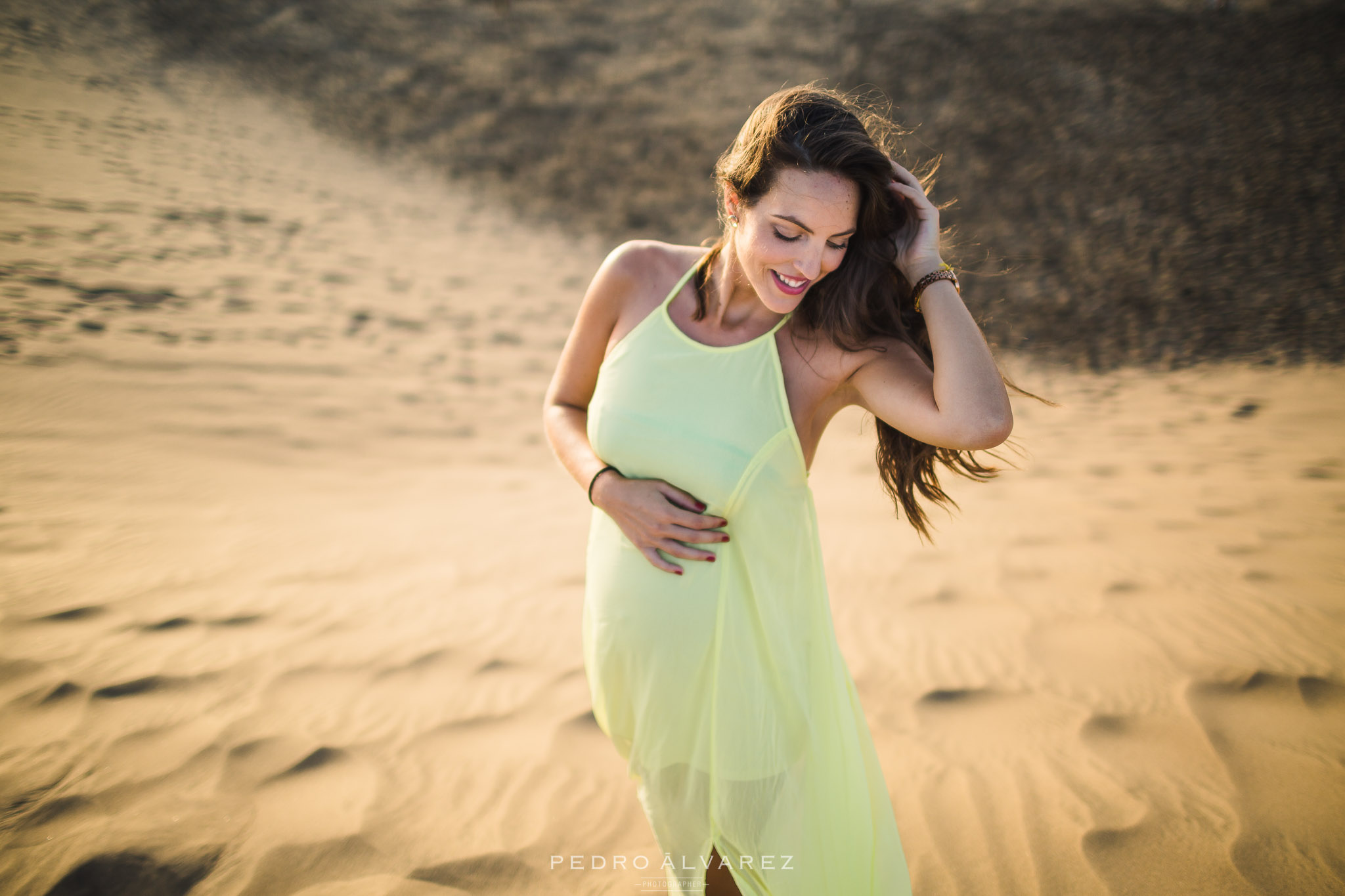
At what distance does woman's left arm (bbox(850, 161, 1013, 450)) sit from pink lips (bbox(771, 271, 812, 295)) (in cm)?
24

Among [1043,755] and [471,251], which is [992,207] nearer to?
[471,251]

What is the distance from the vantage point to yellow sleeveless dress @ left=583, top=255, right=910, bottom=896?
163 cm

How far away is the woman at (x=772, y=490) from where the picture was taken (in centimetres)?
161

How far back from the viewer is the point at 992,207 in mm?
11344

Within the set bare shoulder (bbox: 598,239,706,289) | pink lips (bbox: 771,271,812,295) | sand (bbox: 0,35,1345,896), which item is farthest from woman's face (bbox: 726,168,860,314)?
sand (bbox: 0,35,1345,896)

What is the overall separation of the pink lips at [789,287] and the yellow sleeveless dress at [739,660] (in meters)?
0.12

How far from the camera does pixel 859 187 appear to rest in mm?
1624

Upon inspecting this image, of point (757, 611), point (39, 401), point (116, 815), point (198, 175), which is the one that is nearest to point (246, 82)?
point (198, 175)

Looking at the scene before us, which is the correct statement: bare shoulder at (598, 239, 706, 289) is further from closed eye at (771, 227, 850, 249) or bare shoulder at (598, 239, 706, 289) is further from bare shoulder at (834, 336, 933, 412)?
bare shoulder at (834, 336, 933, 412)

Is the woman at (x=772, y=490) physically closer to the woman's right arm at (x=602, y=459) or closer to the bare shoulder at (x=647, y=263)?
the woman's right arm at (x=602, y=459)

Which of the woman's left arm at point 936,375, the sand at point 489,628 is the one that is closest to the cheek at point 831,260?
the woman's left arm at point 936,375

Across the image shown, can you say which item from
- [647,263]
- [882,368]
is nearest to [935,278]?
[882,368]

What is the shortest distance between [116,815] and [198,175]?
12.3 metres

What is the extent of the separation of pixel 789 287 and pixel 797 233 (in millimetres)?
123
